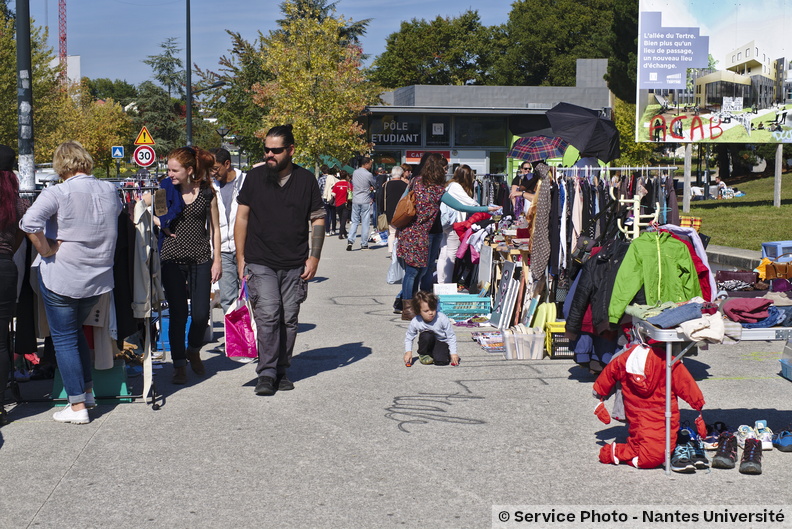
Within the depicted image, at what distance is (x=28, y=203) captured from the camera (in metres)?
7.56

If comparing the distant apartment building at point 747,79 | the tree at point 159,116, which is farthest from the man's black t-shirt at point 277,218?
the tree at point 159,116

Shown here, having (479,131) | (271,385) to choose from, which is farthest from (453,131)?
(271,385)

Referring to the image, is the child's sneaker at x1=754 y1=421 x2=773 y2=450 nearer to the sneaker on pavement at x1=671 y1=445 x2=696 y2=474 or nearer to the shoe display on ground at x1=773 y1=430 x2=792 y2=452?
the shoe display on ground at x1=773 y1=430 x2=792 y2=452

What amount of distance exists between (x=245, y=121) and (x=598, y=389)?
40.5 m

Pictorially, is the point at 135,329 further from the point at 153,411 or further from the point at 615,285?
the point at 615,285

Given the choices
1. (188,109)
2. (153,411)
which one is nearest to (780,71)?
(188,109)

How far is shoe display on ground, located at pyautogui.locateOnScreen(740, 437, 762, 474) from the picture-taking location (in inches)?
218

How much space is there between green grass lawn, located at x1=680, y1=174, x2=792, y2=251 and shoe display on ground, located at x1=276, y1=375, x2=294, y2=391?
43.0ft

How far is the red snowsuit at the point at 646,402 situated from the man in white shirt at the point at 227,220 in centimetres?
489

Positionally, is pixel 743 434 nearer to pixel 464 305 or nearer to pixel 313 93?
pixel 464 305

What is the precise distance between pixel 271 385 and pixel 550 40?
77.1 metres

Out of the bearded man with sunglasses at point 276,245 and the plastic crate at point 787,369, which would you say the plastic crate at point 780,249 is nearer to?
the plastic crate at point 787,369

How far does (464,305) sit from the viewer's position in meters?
11.5

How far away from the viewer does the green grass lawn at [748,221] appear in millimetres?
20234
